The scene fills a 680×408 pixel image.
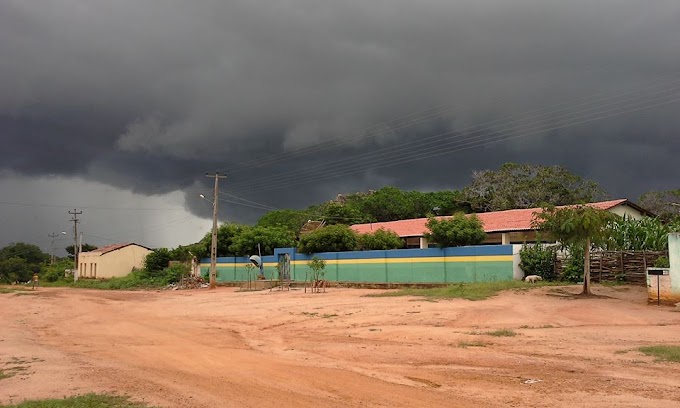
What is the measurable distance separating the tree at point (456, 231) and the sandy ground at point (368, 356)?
1254cm

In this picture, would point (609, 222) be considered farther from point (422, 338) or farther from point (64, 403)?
point (64, 403)

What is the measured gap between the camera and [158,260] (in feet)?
201

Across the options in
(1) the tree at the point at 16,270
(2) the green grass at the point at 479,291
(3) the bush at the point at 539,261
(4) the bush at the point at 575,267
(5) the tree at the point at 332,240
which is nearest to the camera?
(2) the green grass at the point at 479,291

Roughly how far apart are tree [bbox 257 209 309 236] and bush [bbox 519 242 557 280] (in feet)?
166

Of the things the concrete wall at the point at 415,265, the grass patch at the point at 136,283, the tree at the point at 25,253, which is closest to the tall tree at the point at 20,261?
the tree at the point at 25,253

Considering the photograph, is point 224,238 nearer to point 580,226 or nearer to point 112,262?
point 112,262

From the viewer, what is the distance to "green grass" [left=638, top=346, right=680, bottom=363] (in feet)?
35.4

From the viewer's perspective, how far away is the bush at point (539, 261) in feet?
97.7

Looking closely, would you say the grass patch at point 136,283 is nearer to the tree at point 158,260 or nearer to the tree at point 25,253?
the tree at point 158,260

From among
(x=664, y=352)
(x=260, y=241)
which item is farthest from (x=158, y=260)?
(x=664, y=352)

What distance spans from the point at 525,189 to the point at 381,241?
819 inches

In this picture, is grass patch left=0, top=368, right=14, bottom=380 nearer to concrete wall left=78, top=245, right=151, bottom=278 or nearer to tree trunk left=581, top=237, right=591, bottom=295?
tree trunk left=581, top=237, right=591, bottom=295

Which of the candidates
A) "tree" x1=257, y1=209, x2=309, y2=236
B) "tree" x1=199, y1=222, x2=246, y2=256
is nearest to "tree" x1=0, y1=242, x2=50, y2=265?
"tree" x1=257, y1=209, x2=309, y2=236

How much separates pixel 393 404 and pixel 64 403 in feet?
15.1
